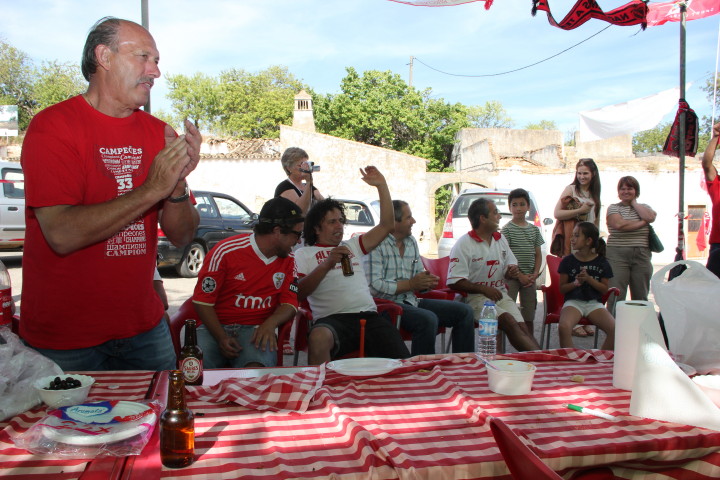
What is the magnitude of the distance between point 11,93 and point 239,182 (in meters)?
29.1

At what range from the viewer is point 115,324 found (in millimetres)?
2070

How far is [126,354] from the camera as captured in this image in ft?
7.06

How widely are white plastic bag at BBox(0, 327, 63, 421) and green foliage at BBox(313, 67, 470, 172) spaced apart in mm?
26415

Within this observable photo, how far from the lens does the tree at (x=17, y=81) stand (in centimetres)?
3919

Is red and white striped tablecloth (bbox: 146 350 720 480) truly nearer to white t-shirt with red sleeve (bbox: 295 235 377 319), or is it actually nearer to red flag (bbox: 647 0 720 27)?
white t-shirt with red sleeve (bbox: 295 235 377 319)

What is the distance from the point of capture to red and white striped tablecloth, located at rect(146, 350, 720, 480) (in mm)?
1332

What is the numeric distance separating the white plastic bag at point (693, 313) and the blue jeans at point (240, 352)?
2.10m

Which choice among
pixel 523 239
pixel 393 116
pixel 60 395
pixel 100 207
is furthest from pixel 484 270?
pixel 393 116

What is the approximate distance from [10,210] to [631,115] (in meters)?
10.8

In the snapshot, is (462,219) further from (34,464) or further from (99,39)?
(34,464)

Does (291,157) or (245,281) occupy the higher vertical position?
(291,157)

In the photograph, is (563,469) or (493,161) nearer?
(563,469)

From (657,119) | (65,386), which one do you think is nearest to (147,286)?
(65,386)

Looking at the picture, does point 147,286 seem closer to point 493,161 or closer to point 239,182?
point 493,161
